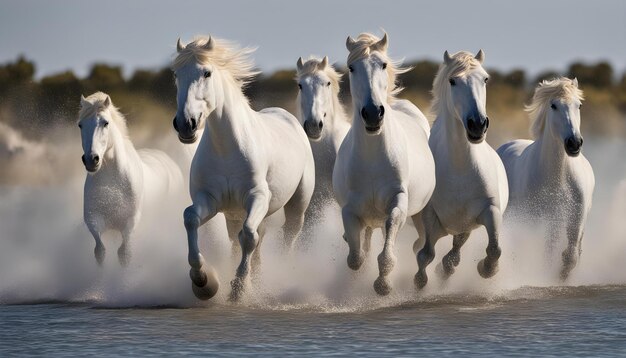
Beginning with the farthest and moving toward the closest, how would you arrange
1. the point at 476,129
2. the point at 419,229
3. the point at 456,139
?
the point at 419,229, the point at 456,139, the point at 476,129

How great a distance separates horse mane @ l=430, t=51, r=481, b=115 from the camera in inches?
410

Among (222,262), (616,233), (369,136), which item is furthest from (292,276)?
(616,233)

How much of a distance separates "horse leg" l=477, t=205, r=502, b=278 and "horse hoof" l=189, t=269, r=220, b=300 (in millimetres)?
1957

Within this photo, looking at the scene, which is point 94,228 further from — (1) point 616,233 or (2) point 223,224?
(1) point 616,233

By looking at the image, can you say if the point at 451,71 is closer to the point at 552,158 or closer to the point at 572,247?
the point at 552,158

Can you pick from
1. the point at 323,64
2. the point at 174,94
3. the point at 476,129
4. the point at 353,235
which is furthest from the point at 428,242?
the point at 174,94

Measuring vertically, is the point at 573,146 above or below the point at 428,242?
above

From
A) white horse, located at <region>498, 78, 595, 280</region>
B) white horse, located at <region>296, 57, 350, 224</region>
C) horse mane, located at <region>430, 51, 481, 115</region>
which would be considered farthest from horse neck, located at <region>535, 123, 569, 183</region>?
white horse, located at <region>296, 57, 350, 224</region>

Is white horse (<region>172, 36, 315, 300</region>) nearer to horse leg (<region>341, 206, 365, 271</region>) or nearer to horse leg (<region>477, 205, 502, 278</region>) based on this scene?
horse leg (<region>341, 206, 365, 271</region>)

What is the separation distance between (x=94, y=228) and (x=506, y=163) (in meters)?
3.62

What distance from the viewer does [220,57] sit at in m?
10.6

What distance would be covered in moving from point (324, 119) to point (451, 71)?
2143 mm

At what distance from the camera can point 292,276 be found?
451 inches

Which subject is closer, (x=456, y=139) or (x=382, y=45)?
(x=382, y=45)
